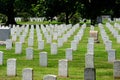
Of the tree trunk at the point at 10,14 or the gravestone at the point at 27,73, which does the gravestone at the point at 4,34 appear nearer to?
the gravestone at the point at 27,73

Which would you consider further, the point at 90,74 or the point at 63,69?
the point at 63,69

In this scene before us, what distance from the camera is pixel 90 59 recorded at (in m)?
13.2

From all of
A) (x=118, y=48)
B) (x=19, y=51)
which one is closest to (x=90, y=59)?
(x=19, y=51)

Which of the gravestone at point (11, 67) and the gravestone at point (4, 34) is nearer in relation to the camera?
the gravestone at point (11, 67)

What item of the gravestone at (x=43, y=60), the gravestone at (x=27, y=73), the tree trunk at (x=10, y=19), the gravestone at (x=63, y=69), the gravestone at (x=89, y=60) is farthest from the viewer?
the tree trunk at (x=10, y=19)

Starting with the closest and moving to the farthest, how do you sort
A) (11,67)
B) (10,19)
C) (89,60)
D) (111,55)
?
1. (11,67)
2. (89,60)
3. (111,55)
4. (10,19)

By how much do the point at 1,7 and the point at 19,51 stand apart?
1300 inches

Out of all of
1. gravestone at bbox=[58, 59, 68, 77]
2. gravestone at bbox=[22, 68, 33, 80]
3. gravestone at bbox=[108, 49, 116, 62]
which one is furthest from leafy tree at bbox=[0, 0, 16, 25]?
gravestone at bbox=[22, 68, 33, 80]

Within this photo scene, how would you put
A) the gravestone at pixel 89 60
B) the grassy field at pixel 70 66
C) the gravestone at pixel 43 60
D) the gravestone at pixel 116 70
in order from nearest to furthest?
the gravestone at pixel 116 70 < the grassy field at pixel 70 66 < the gravestone at pixel 89 60 < the gravestone at pixel 43 60

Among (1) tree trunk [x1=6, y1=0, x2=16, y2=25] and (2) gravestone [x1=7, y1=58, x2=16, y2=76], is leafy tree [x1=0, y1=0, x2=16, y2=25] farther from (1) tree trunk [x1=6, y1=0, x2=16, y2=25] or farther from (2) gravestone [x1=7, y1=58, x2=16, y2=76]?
(2) gravestone [x1=7, y1=58, x2=16, y2=76]

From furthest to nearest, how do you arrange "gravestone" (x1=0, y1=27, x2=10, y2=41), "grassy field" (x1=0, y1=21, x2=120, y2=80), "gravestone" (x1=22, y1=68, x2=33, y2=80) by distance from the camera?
Answer: "gravestone" (x1=0, y1=27, x2=10, y2=41) → "grassy field" (x1=0, y1=21, x2=120, y2=80) → "gravestone" (x1=22, y1=68, x2=33, y2=80)

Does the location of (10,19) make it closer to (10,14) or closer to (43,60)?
(10,14)

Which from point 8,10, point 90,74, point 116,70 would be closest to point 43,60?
point 116,70

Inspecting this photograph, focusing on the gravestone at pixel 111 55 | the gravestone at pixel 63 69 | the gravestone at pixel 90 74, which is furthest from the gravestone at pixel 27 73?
the gravestone at pixel 111 55
